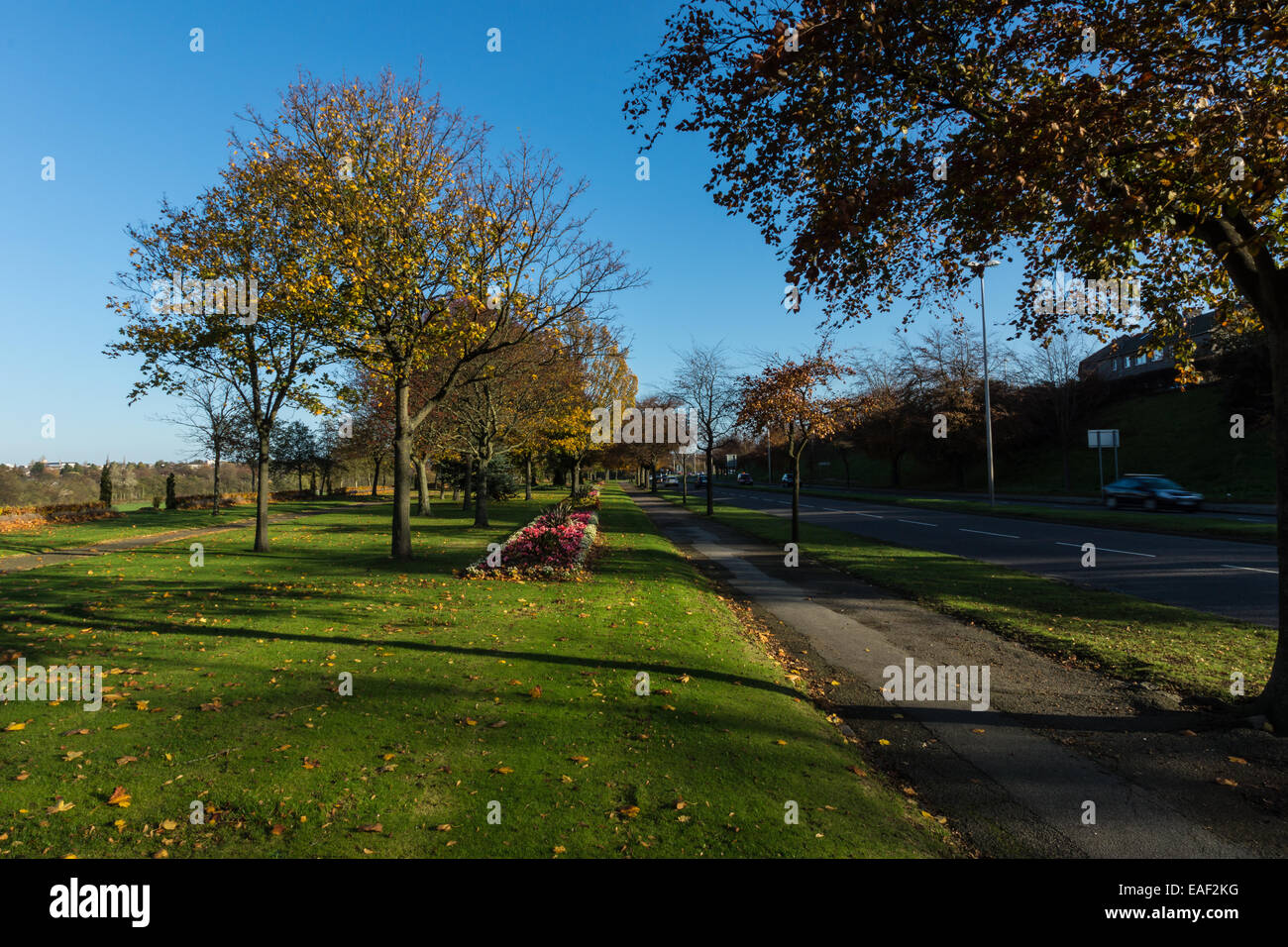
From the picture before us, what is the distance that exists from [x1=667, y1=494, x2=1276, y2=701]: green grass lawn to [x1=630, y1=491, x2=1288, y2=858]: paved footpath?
0.56 meters

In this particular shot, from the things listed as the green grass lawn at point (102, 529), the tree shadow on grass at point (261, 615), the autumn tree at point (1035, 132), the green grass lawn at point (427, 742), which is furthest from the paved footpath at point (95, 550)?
the autumn tree at point (1035, 132)

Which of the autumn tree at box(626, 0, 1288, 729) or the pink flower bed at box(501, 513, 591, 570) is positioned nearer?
the autumn tree at box(626, 0, 1288, 729)

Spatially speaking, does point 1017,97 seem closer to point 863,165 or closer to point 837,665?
point 863,165

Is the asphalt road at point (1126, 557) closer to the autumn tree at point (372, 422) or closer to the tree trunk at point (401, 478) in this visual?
the tree trunk at point (401, 478)

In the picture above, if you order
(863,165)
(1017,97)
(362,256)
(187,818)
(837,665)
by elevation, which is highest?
(362,256)

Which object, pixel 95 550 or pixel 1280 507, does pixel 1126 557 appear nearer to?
pixel 1280 507

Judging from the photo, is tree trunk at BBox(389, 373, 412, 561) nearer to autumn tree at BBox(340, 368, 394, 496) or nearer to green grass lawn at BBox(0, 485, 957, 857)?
green grass lawn at BBox(0, 485, 957, 857)

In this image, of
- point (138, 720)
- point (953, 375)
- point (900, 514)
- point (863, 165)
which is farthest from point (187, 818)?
point (953, 375)

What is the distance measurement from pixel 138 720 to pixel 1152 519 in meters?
28.5

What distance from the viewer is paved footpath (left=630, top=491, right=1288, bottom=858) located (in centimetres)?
404

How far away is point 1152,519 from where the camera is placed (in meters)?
23.1

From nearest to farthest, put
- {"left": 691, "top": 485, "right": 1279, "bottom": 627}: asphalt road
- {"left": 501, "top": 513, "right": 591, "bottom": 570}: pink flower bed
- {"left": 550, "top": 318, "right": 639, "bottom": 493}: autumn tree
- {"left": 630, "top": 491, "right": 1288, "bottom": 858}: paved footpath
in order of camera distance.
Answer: {"left": 630, "top": 491, "right": 1288, "bottom": 858}: paved footpath → {"left": 691, "top": 485, "right": 1279, "bottom": 627}: asphalt road → {"left": 501, "top": 513, "right": 591, "bottom": 570}: pink flower bed → {"left": 550, "top": 318, "right": 639, "bottom": 493}: autumn tree

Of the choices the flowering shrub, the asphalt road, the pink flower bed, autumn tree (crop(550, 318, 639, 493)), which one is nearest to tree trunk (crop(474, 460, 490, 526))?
autumn tree (crop(550, 318, 639, 493))

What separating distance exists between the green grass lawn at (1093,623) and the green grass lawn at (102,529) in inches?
910
